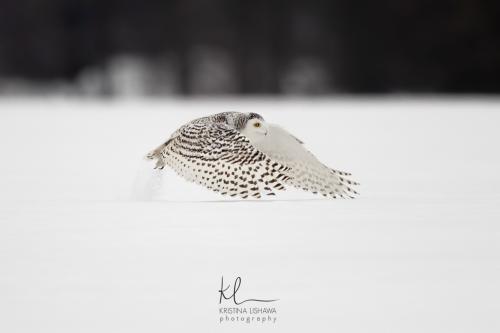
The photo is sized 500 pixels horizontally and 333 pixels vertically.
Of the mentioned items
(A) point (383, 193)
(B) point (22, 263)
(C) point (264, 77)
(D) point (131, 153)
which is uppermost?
(B) point (22, 263)

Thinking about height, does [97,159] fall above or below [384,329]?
below

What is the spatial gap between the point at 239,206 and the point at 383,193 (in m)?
1.39

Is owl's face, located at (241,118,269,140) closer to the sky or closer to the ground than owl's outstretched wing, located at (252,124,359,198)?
closer to the sky

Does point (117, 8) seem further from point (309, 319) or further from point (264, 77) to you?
point (309, 319)

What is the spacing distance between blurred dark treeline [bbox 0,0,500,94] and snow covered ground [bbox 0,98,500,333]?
28295 millimetres

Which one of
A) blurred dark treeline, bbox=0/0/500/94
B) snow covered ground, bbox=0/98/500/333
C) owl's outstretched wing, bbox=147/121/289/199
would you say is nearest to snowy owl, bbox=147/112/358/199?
owl's outstretched wing, bbox=147/121/289/199

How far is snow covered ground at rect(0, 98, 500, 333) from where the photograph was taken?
11.8 feet

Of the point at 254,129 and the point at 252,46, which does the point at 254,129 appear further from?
the point at 252,46

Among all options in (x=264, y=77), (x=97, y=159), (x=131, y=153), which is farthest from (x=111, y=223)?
(x=264, y=77)

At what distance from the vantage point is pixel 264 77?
128 ft

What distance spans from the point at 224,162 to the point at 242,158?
13 cm

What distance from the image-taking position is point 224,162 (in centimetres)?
596

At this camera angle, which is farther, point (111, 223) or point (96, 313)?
point (111, 223)
